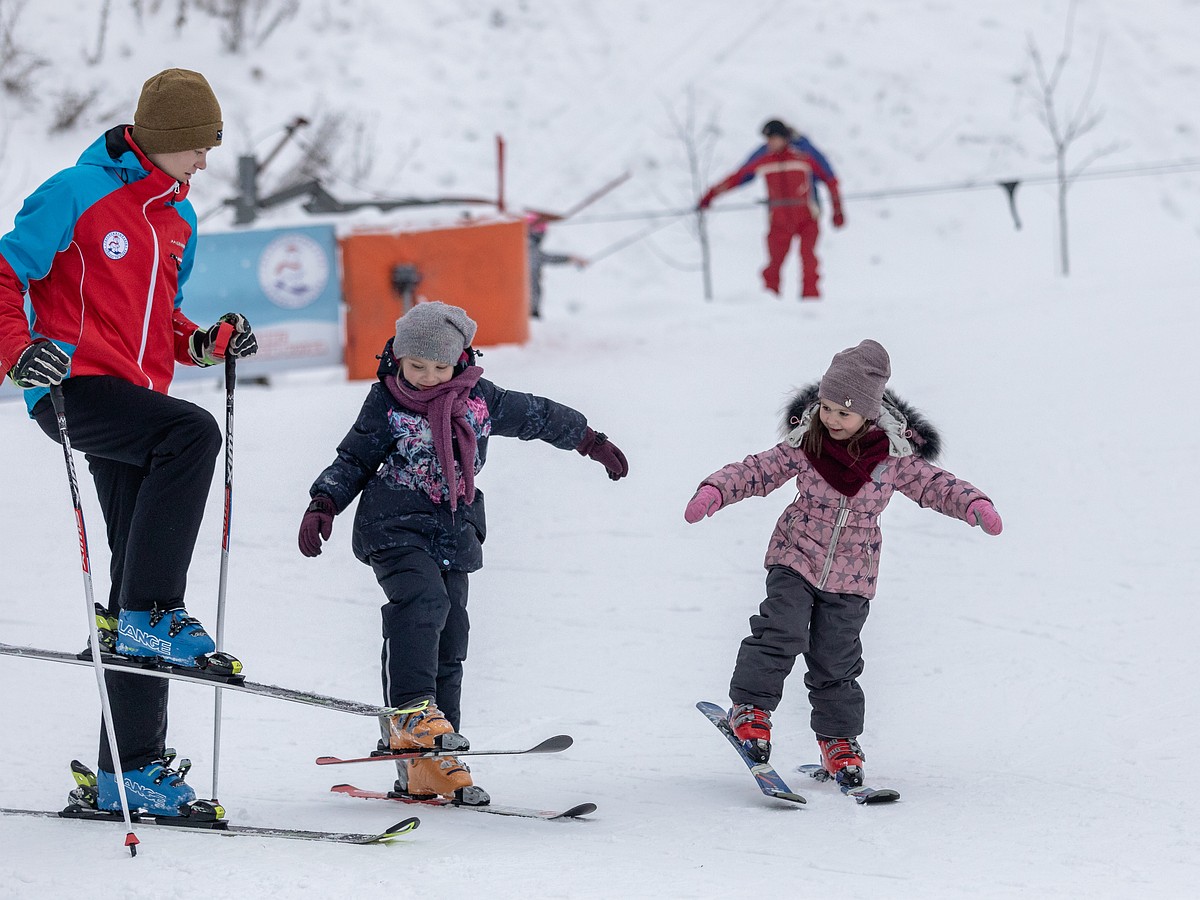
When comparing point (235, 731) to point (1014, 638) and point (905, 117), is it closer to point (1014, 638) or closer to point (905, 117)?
point (1014, 638)

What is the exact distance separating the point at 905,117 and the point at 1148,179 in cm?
302

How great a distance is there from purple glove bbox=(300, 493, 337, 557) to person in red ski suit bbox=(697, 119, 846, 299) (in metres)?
9.11

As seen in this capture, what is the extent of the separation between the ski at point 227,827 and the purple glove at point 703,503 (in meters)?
1.17

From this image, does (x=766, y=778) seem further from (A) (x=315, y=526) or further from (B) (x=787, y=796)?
(A) (x=315, y=526)

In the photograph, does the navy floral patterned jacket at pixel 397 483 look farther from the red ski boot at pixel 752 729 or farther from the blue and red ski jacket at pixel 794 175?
the blue and red ski jacket at pixel 794 175

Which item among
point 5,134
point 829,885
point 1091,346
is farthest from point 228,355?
point 5,134

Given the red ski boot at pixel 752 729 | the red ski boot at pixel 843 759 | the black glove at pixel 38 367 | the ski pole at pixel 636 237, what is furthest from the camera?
the ski pole at pixel 636 237

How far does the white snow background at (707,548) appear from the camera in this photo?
12.9 feet

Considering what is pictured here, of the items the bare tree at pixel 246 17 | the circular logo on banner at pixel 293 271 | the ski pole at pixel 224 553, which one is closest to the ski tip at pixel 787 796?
the ski pole at pixel 224 553

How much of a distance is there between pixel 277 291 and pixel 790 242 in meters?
4.84

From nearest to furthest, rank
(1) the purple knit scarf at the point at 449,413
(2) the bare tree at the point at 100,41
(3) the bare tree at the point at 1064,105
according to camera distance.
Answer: (1) the purple knit scarf at the point at 449,413
(3) the bare tree at the point at 1064,105
(2) the bare tree at the point at 100,41

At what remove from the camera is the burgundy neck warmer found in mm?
4387

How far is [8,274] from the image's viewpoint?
Result: 3693mm

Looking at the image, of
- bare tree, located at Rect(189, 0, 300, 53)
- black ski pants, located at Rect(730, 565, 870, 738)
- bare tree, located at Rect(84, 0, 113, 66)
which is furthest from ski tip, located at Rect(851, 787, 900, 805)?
bare tree, located at Rect(189, 0, 300, 53)
